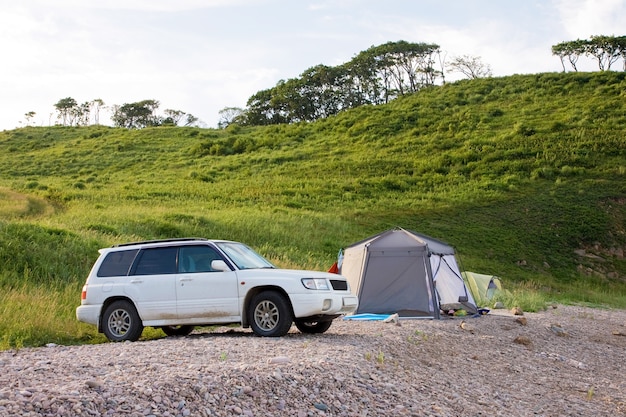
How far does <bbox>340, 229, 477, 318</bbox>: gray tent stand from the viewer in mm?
17125

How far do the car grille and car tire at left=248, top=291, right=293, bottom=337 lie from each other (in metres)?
1.02

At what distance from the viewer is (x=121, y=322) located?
12.2 meters

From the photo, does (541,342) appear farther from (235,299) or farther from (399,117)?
(399,117)

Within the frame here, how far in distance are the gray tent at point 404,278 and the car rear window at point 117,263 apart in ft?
21.7

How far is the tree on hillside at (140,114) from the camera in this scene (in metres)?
107

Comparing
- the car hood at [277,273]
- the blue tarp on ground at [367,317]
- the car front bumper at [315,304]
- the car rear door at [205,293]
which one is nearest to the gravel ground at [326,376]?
the car front bumper at [315,304]

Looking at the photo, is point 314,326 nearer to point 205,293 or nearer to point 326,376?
point 205,293

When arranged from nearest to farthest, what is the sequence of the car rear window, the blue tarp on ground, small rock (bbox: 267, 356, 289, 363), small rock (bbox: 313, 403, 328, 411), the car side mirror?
small rock (bbox: 313, 403, 328, 411), small rock (bbox: 267, 356, 289, 363), the car side mirror, the car rear window, the blue tarp on ground

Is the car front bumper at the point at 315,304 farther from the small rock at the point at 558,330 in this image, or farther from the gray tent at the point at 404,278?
the small rock at the point at 558,330

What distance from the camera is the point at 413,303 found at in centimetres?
1712

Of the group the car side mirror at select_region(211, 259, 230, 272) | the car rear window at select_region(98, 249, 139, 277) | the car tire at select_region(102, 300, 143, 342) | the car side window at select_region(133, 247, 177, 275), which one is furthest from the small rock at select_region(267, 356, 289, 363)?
the car rear window at select_region(98, 249, 139, 277)

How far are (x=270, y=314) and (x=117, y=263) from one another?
3.05 meters

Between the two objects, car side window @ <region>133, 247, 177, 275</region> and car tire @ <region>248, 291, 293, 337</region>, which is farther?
car side window @ <region>133, 247, 177, 275</region>

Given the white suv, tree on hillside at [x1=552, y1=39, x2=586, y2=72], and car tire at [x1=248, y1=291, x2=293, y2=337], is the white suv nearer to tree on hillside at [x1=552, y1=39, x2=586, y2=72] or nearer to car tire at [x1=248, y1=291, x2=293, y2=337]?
car tire at [x1=248, y1=291, x2=293, y2=337]
